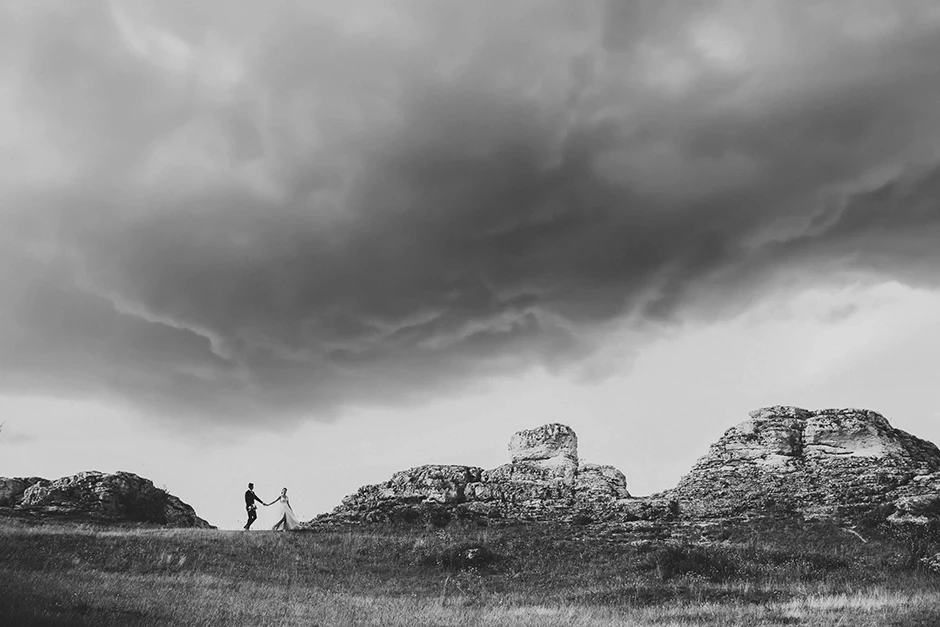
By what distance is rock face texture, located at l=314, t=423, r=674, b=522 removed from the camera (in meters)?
51.2

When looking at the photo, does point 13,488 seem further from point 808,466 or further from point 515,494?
point 808,466

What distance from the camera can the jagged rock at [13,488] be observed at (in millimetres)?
48719

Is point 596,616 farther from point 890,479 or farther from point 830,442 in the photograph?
point 830,442

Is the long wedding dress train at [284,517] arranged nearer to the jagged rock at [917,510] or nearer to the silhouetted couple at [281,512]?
the silhouetted couple at [281,512]

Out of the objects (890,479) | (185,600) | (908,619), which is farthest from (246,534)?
(890,479)

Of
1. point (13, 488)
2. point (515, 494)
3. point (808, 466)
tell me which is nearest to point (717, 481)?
point (808, 466)

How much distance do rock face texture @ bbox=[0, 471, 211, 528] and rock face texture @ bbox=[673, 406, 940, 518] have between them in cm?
3841

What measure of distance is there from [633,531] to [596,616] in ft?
76.5

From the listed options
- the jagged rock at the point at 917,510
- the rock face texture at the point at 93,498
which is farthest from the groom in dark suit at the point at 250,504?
the jagged rock at the point at 917,510

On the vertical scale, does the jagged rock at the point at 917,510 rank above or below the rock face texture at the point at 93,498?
below

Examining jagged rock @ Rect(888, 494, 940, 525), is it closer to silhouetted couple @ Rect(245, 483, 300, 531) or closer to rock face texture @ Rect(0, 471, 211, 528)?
silhouetted couple @ Rect(245, 483, 300, 531)

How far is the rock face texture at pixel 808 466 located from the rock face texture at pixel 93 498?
38.4 m

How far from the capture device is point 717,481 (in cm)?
5147

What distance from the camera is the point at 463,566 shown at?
120 feet
